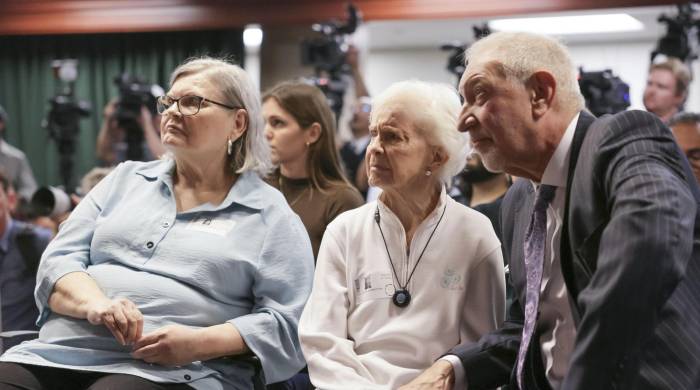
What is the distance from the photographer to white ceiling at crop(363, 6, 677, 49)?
21.4 feet

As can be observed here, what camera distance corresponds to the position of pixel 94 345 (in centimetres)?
178

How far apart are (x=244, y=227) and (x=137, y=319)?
1.06 ft

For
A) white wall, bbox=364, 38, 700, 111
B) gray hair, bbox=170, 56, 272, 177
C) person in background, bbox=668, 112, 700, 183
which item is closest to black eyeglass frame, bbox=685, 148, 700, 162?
person in background, bbox=668, 112, 700, 183

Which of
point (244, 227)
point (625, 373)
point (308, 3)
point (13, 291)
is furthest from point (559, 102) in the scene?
point (308, 3)

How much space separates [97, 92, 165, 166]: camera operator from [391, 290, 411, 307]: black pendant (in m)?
2.53

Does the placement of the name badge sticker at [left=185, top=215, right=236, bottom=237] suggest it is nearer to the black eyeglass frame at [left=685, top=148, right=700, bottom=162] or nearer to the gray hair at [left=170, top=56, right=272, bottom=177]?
the gray hair at [left=170, top=56, right=272, bottom=177]

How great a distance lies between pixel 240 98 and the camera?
206cm

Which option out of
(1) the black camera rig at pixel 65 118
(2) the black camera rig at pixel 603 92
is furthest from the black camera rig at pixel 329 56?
(2) the black camera rig at pixel 603 92

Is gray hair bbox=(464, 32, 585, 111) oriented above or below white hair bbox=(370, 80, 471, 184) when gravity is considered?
above

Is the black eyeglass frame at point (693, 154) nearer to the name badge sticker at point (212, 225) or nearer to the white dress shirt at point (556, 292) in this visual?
the white dress shirt at point (556, 292)

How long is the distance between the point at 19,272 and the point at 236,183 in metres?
0.97

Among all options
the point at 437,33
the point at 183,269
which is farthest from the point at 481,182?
the point at 437,33

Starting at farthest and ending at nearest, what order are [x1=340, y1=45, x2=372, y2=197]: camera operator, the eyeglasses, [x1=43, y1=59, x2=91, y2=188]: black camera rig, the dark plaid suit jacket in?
[x1=43, y1=59, x2=91, y2=188]: black camera rig < [x1=340, y1=45, x2=372, y2=197]: camera operator < the eyeglasses < the dark plaid suit jacket

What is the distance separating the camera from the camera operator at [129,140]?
4016 mm
